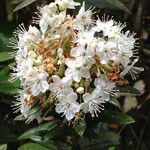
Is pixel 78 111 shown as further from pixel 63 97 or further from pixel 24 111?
pixel 24 111

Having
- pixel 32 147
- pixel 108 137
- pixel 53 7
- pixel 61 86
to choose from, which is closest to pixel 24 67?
pixel 61 86

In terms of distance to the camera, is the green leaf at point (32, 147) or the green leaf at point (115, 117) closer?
the green leaf at point (115, 117)

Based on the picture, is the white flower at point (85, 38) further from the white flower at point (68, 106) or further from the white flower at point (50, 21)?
the white flower at point (68, 106)

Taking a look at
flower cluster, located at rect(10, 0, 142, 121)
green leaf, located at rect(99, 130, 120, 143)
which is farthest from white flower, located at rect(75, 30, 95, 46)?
green leaf, located at rect(99, 130, 120, 143)

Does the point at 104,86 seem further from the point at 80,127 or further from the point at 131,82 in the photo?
the point at 131,82

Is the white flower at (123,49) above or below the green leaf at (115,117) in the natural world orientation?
above

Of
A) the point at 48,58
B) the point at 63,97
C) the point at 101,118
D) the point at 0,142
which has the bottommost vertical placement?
the point at 0,142

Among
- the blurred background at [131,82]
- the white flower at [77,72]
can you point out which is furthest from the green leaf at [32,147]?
the white flower at [77,72]

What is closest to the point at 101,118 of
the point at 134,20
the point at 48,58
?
the point at 48,58
